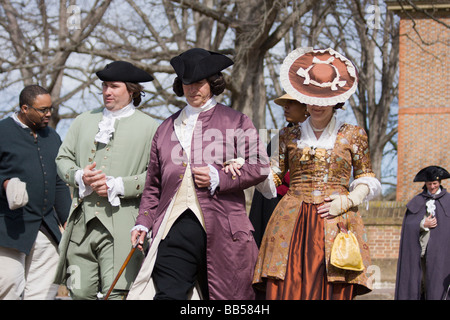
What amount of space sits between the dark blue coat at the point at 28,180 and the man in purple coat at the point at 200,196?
5.34 ft

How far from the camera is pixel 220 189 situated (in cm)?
480

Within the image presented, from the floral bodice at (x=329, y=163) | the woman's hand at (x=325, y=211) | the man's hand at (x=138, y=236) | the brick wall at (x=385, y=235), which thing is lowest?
the brick wall at (x=385, y=235)

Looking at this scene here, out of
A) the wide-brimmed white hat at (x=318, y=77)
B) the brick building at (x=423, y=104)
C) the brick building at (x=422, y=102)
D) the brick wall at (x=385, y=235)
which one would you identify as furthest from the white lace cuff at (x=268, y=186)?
the brick building at (x=423, y=104)

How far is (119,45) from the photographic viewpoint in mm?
15977

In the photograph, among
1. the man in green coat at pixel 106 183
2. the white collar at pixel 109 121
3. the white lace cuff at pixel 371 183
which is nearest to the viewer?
the white lace cuff at pixel 371 183

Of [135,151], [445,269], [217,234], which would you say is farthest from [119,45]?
[217,234]

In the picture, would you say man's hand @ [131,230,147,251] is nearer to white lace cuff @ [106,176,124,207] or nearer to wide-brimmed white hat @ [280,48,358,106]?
white lace cuff @ [106,176,124,207]

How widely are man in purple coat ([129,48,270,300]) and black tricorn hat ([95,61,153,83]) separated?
2.32 ft

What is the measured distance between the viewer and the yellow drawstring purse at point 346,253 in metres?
4.64

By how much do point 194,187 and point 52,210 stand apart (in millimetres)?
2149

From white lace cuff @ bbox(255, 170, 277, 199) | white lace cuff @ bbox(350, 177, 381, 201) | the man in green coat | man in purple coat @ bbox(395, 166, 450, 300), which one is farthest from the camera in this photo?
man in purple coat @ bbox(395, 166, 450, 300)

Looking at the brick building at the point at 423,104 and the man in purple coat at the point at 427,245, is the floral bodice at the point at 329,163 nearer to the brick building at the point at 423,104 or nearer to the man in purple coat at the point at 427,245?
the man in purple coat at the point at 427,245

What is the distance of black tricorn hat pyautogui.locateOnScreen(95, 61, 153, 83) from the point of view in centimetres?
563

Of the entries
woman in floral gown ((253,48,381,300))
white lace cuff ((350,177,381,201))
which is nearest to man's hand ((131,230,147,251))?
woman in floral gown ((253,48,381,300))
